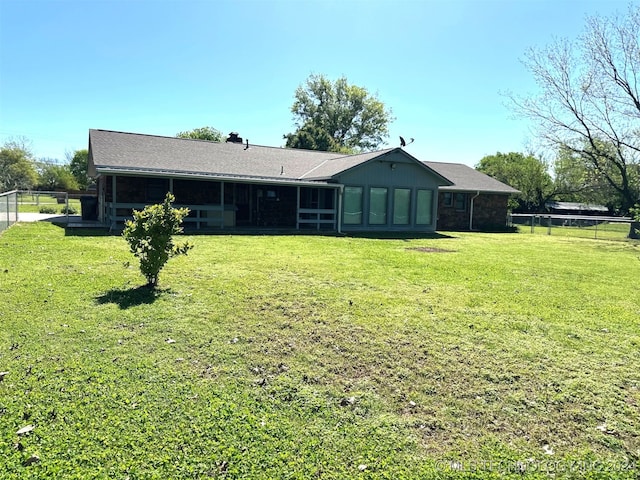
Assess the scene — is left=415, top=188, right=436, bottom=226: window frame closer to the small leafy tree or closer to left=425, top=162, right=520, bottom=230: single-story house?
left=425, top=162, right=520, bottom=230: single-story house

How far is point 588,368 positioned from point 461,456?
7.08ft

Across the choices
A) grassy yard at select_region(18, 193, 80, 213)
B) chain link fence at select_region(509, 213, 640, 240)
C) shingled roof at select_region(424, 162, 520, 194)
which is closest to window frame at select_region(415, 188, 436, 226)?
shingled roof at select_region(424, 162, 520, 194)

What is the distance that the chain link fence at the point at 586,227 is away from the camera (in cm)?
2306

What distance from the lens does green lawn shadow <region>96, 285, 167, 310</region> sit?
5.63m

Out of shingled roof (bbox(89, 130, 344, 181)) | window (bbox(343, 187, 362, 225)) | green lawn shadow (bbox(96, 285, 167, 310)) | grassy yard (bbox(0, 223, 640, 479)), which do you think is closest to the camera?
grassy yard (bbox(0, 223, 640, 479))

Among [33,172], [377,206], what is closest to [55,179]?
[33,172]

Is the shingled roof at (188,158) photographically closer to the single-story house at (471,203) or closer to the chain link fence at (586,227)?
the single-story house at (471,203)

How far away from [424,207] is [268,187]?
721 centimetres

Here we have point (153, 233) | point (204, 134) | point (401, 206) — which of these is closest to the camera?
point (153, 233)

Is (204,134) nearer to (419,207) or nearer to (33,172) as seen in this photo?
(33,172)

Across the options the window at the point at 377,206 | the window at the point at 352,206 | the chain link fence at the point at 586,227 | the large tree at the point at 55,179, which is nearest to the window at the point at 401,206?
the window at the point at 377,206

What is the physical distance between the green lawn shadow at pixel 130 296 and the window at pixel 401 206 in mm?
13847

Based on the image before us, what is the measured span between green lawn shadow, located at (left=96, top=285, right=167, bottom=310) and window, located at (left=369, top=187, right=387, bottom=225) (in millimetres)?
12939

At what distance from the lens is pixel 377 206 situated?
727 inches
